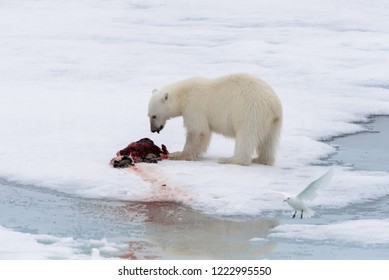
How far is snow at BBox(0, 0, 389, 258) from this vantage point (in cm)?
754

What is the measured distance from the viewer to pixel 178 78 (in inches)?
524

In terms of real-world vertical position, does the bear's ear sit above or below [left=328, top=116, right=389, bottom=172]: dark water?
above

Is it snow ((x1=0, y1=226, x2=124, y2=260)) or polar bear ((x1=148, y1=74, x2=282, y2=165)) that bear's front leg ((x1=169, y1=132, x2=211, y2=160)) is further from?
snow ((x1=0, y1=226, x2=124, y2=260))

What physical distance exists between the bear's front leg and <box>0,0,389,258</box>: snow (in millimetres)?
125

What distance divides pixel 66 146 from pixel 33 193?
1.48 m

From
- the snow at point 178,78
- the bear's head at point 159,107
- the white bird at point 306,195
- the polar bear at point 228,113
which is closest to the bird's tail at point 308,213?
the white bird at point 306,195

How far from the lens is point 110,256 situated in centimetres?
569

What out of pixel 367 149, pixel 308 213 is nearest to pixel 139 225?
pixel 308 213

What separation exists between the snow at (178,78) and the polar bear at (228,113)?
0.20 meters

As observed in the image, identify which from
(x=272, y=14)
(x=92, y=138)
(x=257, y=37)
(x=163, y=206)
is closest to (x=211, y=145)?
(x=92, y=138)

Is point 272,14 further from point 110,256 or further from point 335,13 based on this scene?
point 110,256

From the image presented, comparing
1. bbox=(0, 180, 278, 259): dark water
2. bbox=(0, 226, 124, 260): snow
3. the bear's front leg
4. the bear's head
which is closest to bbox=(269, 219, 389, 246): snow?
bbox=(0, 180, 278, 259): dark water

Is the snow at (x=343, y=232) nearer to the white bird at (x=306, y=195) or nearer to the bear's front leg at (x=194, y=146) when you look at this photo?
the white bird at (x=306, y=195)

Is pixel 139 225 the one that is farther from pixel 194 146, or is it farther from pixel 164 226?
pixel 194 146
